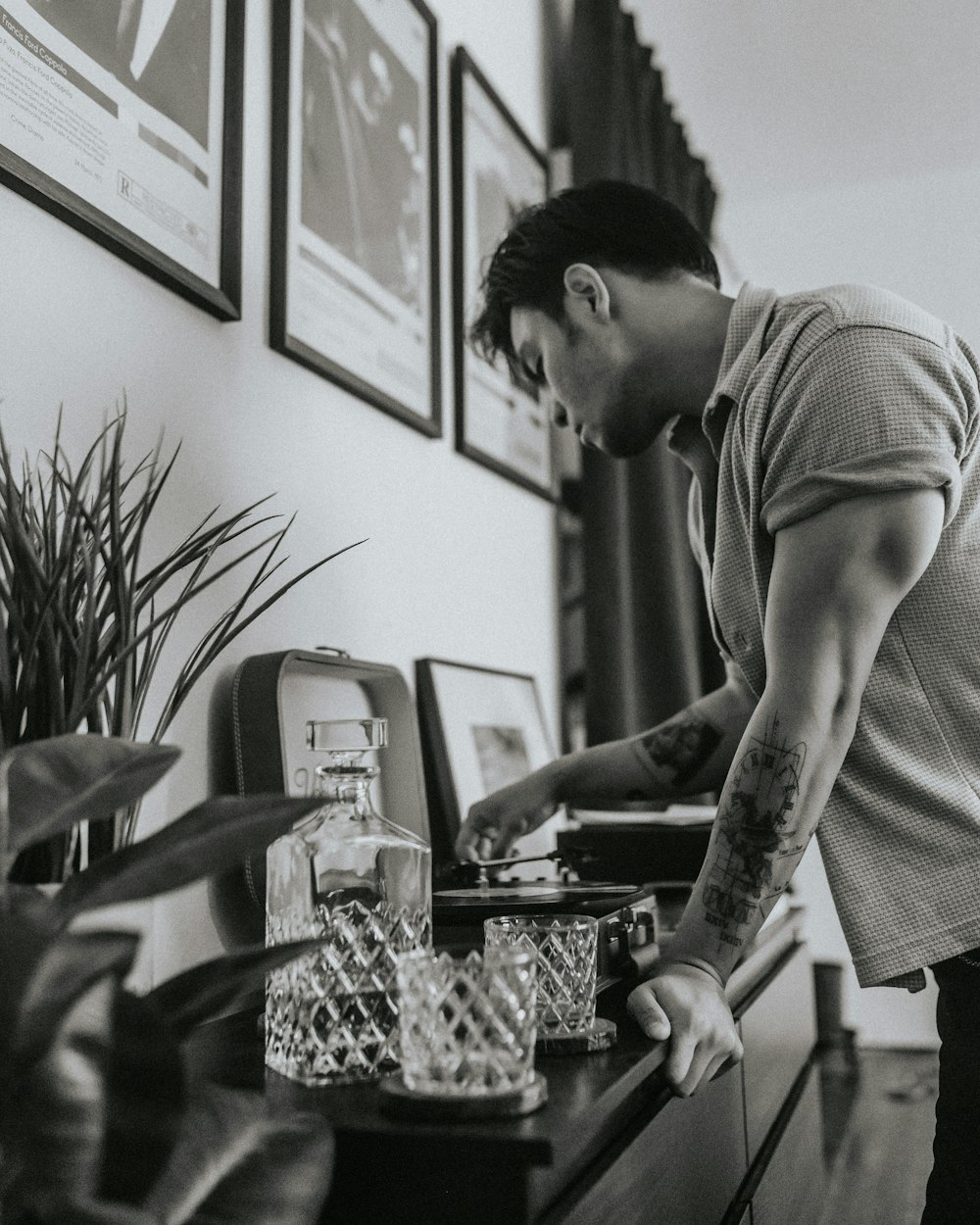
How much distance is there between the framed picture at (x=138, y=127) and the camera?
98cm

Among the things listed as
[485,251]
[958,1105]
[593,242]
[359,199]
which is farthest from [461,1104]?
[485,251]

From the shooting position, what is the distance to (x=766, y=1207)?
48.9 inches

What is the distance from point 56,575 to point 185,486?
1.46ft

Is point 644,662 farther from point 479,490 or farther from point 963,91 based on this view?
point 963,91

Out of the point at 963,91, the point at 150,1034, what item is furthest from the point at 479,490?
the point at 963,91

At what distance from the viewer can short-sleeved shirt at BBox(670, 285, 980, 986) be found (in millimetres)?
1066

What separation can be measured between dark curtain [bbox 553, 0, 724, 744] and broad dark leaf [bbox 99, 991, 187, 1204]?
1.96 meters

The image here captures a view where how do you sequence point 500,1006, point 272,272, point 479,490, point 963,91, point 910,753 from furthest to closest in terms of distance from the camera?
1. point 963,91
2. point 479,490
3. point 272,272
4. point 910,753
5. point 500,1006

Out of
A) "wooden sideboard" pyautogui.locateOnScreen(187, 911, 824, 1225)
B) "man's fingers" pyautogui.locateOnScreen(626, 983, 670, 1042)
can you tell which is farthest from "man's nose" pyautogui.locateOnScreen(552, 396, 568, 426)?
"man's fingers" pyautogui.locateOnScreen(626, 983, 670, 1042)

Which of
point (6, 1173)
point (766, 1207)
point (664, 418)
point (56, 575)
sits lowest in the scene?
point (766, 1207)

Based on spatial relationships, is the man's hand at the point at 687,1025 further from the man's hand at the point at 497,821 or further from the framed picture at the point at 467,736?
the framed picture at the point at 467,736

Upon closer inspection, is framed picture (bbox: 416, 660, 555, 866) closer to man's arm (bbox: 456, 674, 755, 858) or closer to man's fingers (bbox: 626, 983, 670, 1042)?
man's arm (bbox: 456, 674, 755, 858)

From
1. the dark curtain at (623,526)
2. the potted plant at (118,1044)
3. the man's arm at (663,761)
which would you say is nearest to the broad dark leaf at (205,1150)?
the potted plant at (118,1044)

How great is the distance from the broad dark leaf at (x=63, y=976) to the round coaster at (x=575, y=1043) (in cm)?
45
